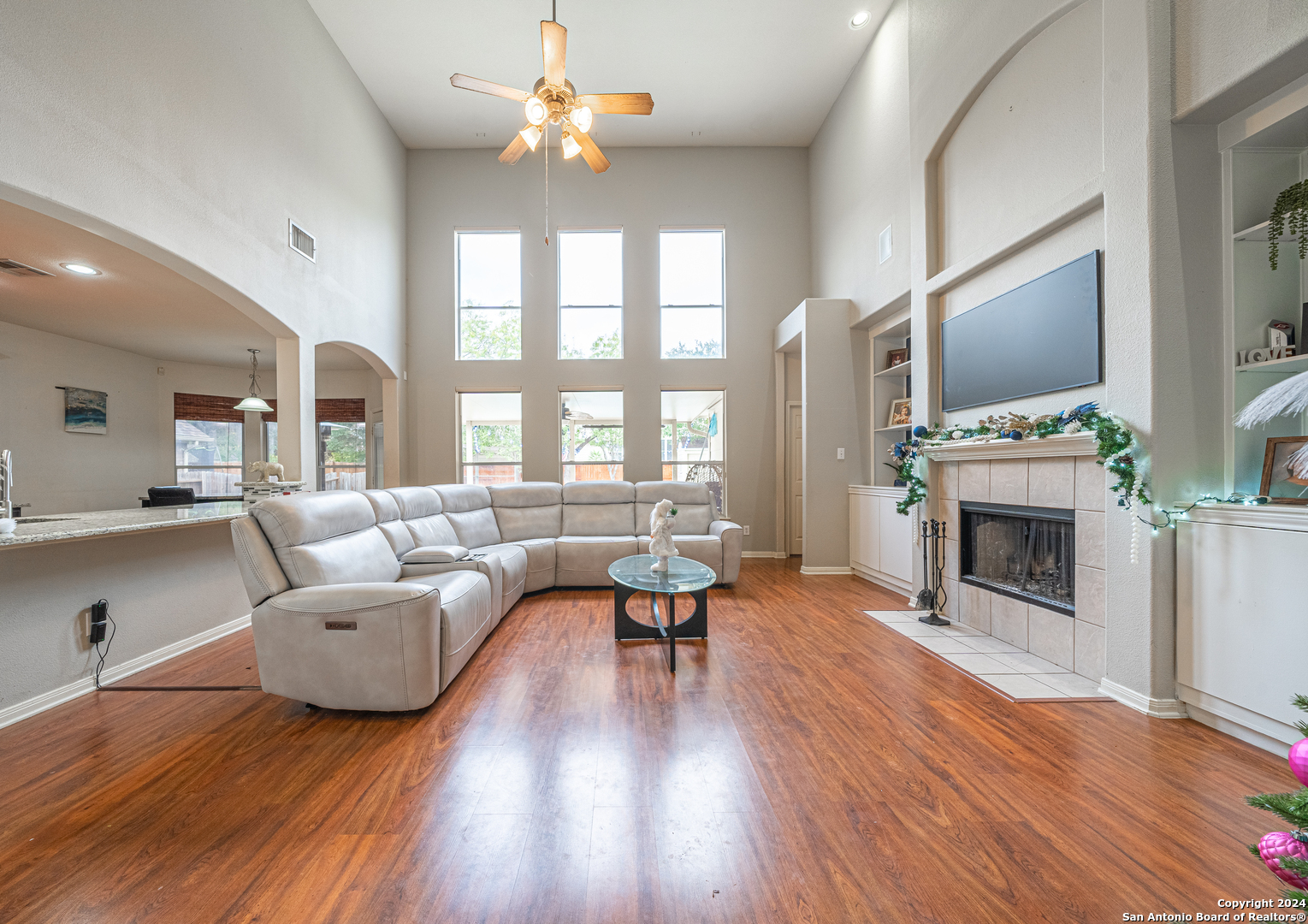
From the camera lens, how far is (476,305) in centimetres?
668

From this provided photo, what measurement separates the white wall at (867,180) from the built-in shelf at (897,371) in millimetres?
540

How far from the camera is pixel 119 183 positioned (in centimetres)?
270

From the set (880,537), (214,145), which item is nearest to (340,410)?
(214,145)

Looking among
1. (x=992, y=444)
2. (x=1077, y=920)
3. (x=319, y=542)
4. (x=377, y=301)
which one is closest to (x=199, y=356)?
(x=377, y=301)

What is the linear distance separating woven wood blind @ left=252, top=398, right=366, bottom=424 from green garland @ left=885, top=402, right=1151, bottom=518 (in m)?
7.17

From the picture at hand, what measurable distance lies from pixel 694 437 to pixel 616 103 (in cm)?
383

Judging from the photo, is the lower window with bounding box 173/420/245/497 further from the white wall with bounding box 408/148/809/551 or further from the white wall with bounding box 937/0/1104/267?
the white wall with bounding box 937/0/1104/267

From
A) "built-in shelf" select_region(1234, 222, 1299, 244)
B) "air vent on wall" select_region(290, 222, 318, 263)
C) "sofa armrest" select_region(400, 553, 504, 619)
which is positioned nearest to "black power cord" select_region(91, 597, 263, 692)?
"sofa armrest" select_region(400, 553, 504, 619)

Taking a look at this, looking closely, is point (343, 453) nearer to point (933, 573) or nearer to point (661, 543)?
point (661, 543)

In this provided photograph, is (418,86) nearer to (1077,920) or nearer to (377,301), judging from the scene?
(377,301)

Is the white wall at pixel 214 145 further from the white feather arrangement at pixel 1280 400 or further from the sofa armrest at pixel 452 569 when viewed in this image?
the white feather arrangement at pixel 1280 400

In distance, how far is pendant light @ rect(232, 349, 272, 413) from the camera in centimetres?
634

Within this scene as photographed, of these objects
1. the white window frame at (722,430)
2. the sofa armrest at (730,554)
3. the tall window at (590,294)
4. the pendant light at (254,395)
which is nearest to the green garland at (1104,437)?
the sofa armrest at (730,554)

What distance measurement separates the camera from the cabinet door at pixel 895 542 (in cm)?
442
